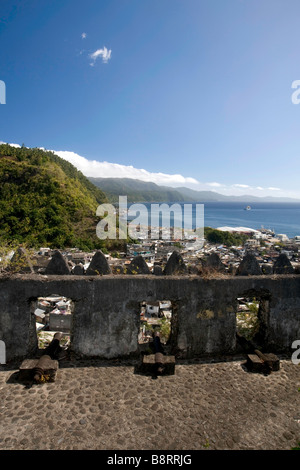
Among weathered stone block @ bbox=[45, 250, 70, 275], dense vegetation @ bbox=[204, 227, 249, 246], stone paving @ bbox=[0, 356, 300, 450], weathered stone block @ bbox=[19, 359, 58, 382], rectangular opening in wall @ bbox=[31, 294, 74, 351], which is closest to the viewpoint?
stone paving @ bbox=[0, 356, 300, 450]

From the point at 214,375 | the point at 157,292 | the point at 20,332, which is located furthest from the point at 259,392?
the point at 20,332

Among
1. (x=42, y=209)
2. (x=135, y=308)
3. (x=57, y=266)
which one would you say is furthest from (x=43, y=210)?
(x=135, y=308)

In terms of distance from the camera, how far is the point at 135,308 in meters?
5.38

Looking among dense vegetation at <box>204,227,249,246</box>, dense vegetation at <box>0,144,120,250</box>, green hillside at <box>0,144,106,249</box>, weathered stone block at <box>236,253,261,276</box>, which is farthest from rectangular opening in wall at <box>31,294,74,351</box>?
dense vegetation at <box>204,227,249,246</box>

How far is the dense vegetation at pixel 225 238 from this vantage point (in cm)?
7612

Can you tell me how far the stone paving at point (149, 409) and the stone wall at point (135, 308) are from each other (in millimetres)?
414

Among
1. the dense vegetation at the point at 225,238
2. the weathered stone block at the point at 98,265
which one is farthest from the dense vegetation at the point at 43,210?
the weathered stone block at the point at 98,265

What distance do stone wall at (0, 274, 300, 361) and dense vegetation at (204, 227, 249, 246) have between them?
7166 centimetres

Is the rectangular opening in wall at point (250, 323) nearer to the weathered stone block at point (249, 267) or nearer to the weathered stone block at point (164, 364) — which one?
the weathered stone block at point (249, 267)

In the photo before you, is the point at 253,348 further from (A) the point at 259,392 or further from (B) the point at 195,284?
(B) the point at 195,284

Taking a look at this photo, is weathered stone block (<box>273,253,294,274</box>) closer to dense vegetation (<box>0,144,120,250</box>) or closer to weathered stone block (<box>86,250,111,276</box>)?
weathered stone block (<box>86,250,111,276</box>)

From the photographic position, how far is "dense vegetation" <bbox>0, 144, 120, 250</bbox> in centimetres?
5394

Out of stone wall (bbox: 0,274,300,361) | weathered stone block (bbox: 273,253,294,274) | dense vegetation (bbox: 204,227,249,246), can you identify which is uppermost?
weathered stone block (bbox: 273,253,294,274)

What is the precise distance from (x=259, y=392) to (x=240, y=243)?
75680 mm
